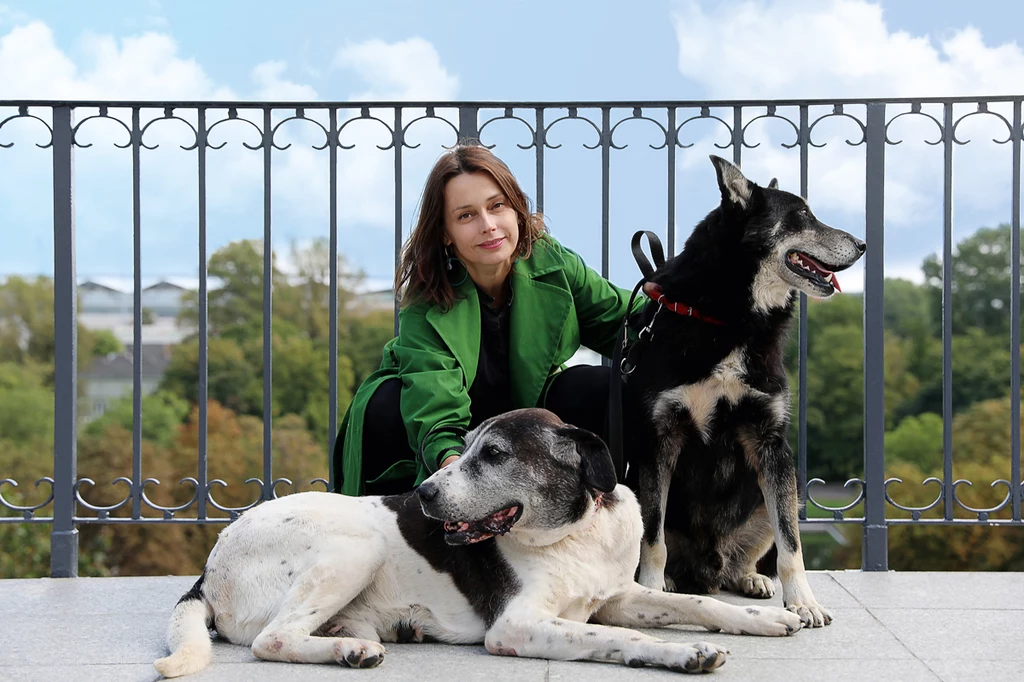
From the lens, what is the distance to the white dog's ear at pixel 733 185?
10.2ft

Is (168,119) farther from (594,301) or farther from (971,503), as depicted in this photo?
(971,503)

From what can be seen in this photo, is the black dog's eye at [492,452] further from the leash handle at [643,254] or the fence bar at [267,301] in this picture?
the fence bar at [267,301]

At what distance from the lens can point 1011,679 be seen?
264cm

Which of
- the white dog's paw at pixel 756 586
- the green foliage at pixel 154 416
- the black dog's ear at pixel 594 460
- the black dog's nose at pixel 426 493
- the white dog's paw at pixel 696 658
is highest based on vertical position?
the black dog's ear at pixel 594 460

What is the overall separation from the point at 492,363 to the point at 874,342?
70.4 inches

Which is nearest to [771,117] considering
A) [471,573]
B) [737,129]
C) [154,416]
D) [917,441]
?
[737,129]

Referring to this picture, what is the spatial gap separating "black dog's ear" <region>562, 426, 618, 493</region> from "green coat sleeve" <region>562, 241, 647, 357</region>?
1085 millimetres

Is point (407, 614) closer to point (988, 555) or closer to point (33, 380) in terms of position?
point (988, 555)

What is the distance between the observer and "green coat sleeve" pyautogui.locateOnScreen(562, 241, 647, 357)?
367cm

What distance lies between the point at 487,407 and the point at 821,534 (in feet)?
183

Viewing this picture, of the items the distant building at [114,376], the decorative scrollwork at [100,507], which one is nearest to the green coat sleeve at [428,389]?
the decorative scrollwork at [100,507]

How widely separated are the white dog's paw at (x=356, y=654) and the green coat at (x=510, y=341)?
0.72m

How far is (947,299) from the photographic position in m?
4.35

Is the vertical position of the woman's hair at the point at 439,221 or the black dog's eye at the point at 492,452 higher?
the woman's hair at the point at 439,221
